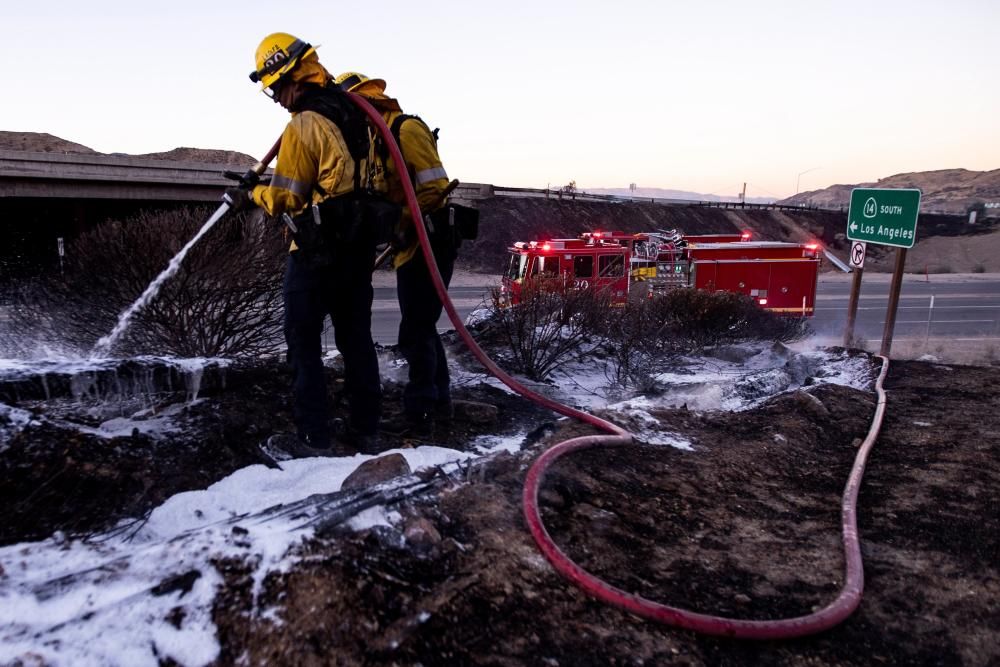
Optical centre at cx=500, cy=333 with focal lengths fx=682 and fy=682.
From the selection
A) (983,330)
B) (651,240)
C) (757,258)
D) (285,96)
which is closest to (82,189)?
(651,240)

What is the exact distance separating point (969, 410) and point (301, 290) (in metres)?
4.97

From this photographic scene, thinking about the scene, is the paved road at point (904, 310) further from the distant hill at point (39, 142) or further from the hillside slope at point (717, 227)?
the distant hill at point (39, 142)

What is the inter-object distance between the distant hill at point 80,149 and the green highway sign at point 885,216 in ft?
110

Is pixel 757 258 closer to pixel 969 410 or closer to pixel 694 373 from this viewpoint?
pixel 694 373

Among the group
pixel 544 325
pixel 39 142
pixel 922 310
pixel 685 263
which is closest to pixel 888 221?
pixel 685 263

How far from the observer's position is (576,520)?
2830 millimetres

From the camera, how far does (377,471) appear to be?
2.86 metres

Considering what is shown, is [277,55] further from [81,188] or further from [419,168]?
[81,188]

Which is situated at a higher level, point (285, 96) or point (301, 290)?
point (285, 96)

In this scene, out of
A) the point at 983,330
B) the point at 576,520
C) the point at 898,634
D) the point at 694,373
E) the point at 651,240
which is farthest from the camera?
the point at 983,330

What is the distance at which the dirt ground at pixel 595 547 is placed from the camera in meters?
→ 1.96

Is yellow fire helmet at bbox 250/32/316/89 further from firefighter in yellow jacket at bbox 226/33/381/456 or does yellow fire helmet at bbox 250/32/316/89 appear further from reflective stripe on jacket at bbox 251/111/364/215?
reflective stripe on jacket at bbox 251/111/364/215

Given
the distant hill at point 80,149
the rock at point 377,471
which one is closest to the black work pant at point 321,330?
the rock at point 377,471

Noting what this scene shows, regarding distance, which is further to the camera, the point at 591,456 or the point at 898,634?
the point at 591,456
